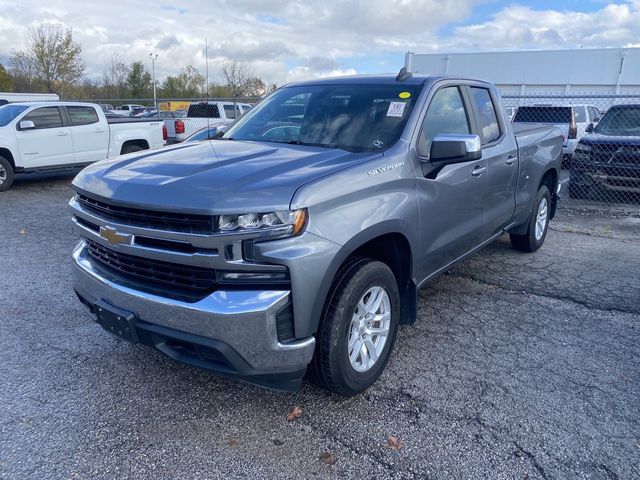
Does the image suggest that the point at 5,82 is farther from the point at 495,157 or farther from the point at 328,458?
the point at 328,458

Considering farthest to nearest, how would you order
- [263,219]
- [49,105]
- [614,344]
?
1. [49,105]
2. [614,344]
3. [263,219]

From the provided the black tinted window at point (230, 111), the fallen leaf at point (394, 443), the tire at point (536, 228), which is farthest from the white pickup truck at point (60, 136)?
the fallen leaf at point (394, 443)

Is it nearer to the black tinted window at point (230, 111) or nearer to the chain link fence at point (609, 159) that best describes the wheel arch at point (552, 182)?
the chain link fence at point (609, 159)

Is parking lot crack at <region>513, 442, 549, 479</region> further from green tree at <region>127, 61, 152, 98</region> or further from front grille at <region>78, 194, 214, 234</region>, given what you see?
green tree at <region>127, 61, 152, 98</region>

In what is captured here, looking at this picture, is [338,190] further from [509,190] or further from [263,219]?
[509,190]

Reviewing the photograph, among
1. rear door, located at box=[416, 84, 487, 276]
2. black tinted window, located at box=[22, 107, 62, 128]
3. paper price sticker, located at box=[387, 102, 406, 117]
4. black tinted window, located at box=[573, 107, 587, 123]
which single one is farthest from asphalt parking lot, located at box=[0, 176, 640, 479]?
black tinted window, located at box=[573, 107, 587, 123]

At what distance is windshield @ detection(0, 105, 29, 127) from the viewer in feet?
34.8

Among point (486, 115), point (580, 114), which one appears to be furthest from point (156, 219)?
point (580, 114)

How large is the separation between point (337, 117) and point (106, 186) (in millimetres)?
1750

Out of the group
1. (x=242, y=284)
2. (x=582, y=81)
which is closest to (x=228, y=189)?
(x=242, y=284)

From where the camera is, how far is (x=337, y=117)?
12.6ft

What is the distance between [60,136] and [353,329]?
10.3m

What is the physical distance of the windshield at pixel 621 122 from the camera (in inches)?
390

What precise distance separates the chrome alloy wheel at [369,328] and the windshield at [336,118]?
1008mm
